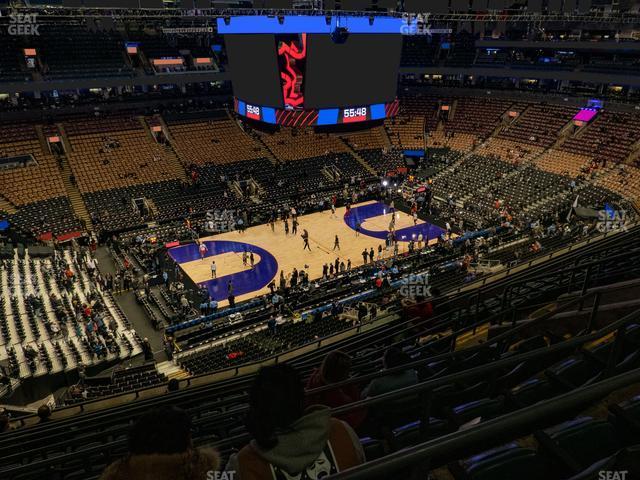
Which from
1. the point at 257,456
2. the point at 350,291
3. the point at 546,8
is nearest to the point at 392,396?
the point at 257,456

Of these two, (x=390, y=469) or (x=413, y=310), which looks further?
(x=413, y=310)

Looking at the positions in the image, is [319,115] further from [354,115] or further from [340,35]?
[340,35]

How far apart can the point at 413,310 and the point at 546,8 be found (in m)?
49.4

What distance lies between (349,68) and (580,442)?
22.7m

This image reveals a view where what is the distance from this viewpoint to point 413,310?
27.0ft

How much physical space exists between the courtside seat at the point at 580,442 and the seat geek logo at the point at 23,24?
140ft

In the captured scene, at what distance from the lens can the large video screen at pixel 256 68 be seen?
76.2 ft

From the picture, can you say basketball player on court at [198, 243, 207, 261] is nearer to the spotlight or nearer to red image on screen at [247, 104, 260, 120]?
red image on screen at [247, 104, 260, 120]

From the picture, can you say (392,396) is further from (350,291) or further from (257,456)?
(350,291)

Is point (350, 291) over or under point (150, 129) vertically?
under

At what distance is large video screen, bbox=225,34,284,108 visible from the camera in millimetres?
23234

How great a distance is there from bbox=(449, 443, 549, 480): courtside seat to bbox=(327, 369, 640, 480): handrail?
100 centimetres

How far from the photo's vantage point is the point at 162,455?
217cm

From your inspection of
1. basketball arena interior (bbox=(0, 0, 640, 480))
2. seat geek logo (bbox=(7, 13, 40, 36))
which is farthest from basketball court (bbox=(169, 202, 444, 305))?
seat geek logo (bbox=(7, 13, 40, 36))
